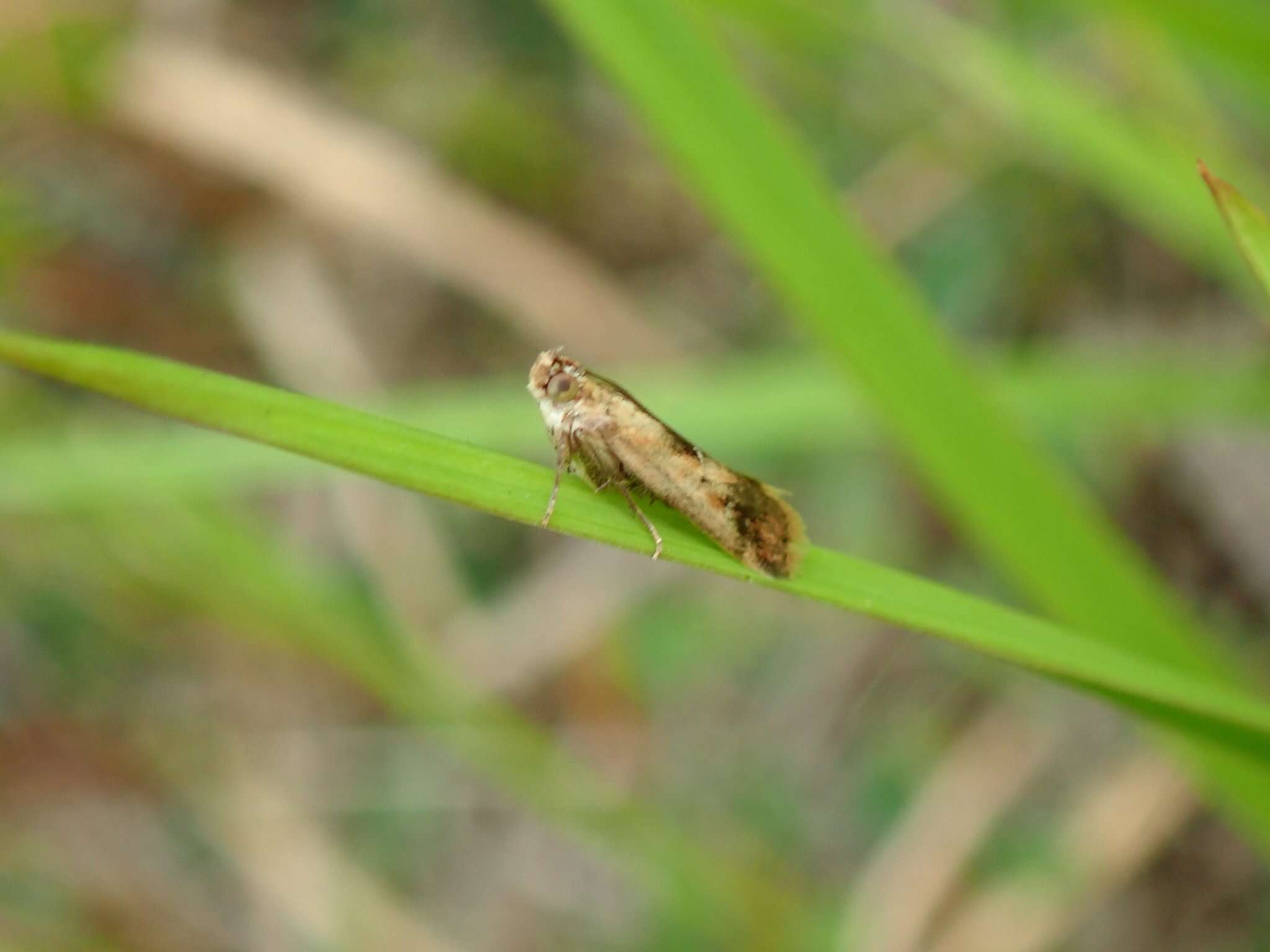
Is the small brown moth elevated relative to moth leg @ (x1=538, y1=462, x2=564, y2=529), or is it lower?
elevated

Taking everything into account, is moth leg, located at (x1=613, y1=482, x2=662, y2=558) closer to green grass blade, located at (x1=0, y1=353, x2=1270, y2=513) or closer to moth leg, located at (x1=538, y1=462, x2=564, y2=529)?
moth leg, located at (x1=538, y1=462, x2=564, y2=529)

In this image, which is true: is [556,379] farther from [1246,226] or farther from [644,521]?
[1246,226]

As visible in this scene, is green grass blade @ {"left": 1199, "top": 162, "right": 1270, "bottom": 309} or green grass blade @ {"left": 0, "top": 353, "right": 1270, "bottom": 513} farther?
green grass blade @ {"left": 0, "top": 353, "right": 1270, "bottom": 513}

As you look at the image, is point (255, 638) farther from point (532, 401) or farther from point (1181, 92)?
point (1181, 92)

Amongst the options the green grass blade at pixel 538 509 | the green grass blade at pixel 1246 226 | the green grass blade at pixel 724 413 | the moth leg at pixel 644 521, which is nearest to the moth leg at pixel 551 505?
the green grass blade at pixel 538 509

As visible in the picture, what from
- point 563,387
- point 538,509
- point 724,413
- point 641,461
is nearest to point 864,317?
point 641,461

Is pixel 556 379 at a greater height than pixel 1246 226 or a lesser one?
greater

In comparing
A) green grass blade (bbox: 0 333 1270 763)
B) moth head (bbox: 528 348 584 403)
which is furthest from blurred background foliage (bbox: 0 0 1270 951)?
green grass blade (bbox: 0 333 1270 763)

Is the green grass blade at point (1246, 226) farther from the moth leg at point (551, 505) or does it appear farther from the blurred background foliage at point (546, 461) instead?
the blurred background foliage at point (546, 461)
